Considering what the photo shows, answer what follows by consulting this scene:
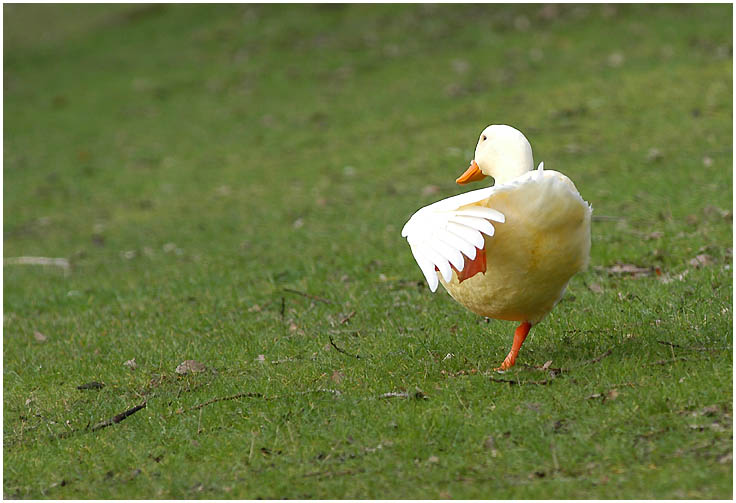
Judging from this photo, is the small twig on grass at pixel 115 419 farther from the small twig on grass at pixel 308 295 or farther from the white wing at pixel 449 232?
the small twig on grass at pixel 308 295

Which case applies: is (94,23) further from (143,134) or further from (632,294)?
(632,294)

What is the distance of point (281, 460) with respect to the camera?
484 cm

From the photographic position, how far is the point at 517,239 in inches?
188

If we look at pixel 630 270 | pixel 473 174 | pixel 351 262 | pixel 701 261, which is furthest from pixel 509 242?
pixel 351 262

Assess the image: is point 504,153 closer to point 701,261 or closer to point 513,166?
point 513,166

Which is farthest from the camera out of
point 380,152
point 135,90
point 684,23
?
point 135,90

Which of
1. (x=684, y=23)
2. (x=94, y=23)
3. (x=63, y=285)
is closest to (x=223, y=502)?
(x=63, y=285)

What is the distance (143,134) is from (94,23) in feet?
32.3

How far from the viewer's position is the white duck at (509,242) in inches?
174

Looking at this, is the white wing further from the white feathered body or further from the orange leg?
the orange leg

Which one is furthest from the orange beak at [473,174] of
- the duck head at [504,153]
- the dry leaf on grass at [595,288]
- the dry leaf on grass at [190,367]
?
the dry leaf on grass at [190,367]

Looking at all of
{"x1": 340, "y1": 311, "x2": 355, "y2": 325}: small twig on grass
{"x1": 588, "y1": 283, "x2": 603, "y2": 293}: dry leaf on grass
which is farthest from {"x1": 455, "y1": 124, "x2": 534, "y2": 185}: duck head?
{"x1": 340, "y1": 311, "x2": 355, "y2": 325}: small twig on grass

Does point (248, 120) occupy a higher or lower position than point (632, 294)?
lower

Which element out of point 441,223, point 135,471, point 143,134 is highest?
point 441,223
